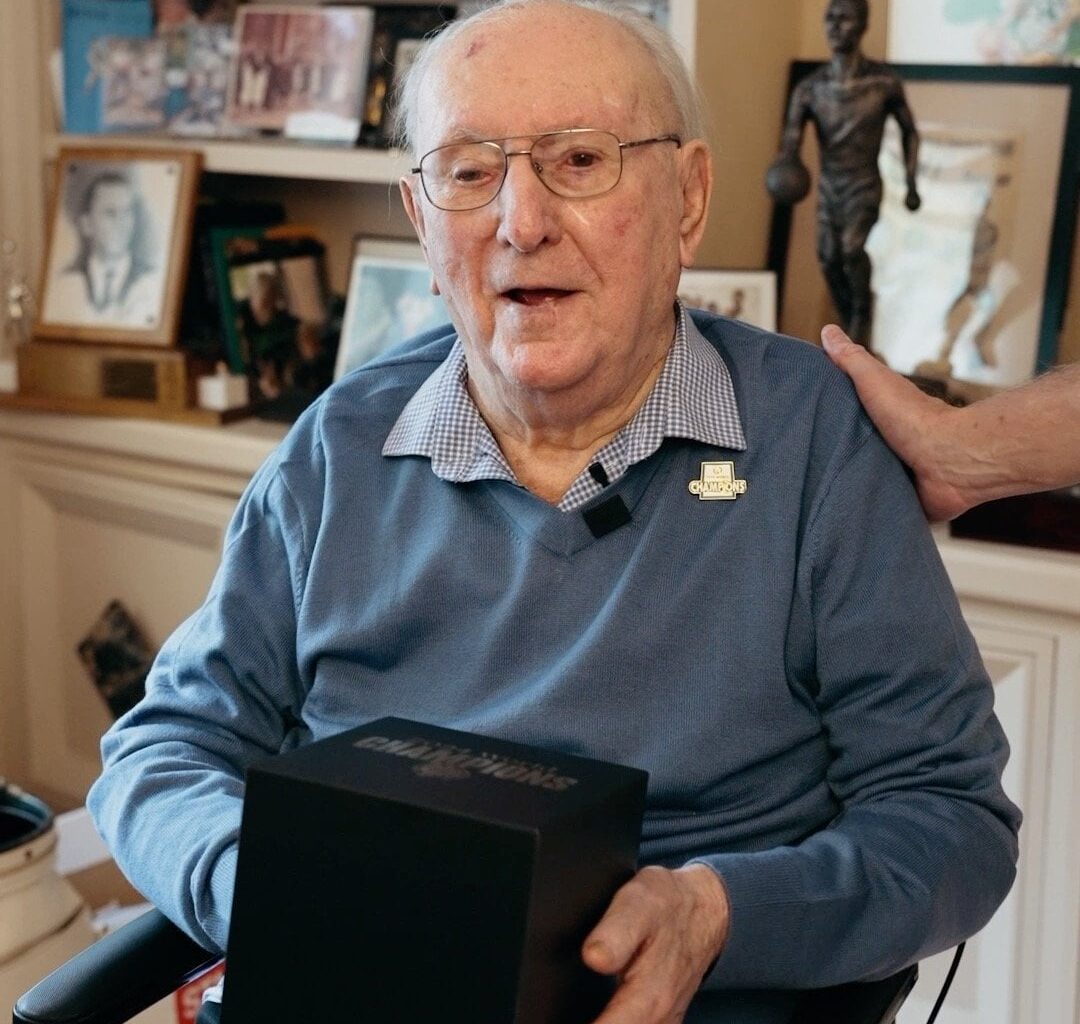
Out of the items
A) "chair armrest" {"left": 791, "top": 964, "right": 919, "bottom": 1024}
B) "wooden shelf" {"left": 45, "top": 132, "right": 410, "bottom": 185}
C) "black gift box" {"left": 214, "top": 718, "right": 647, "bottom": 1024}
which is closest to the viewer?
"black gift box" {"left": 214, "top": 718, "right": 647, "bottom": 1024}

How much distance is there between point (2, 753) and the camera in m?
3.01

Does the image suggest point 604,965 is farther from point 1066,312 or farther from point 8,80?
point 8,80

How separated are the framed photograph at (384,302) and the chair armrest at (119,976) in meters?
1.33

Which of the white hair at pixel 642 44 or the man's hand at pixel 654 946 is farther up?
the white hair at pixel 642 44

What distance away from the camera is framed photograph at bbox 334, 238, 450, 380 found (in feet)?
8.35

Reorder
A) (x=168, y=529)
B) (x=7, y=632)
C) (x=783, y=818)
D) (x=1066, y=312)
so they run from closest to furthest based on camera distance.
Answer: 1. (x=783, y=818)
2. (x=1066, y=312)
3. (x=168, y=529)
4. (x=7, y=632)

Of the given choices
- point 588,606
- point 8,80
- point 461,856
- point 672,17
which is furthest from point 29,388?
point 461,856

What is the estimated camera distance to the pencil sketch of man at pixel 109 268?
107 inches

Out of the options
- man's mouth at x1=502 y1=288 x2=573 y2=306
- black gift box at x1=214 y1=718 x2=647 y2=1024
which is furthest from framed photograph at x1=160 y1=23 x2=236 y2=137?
black gift box at x1=214 y1=718 x2=647 y2=1024

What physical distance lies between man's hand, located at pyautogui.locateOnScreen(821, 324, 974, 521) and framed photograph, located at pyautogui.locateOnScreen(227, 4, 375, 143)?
1.34m

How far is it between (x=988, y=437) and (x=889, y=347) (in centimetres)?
73

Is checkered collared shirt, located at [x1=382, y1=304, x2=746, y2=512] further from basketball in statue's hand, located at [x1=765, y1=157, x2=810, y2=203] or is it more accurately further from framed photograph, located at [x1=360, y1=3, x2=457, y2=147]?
framed photograph, located at [x1=360, y1=3, x2=457, y2=147]

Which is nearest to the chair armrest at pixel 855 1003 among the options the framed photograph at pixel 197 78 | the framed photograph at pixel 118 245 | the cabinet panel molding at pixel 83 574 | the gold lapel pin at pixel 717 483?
the gold lapel pin at pixel 717 483

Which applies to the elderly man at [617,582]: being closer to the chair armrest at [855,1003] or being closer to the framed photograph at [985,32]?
the chair armrest at [855,1003]
